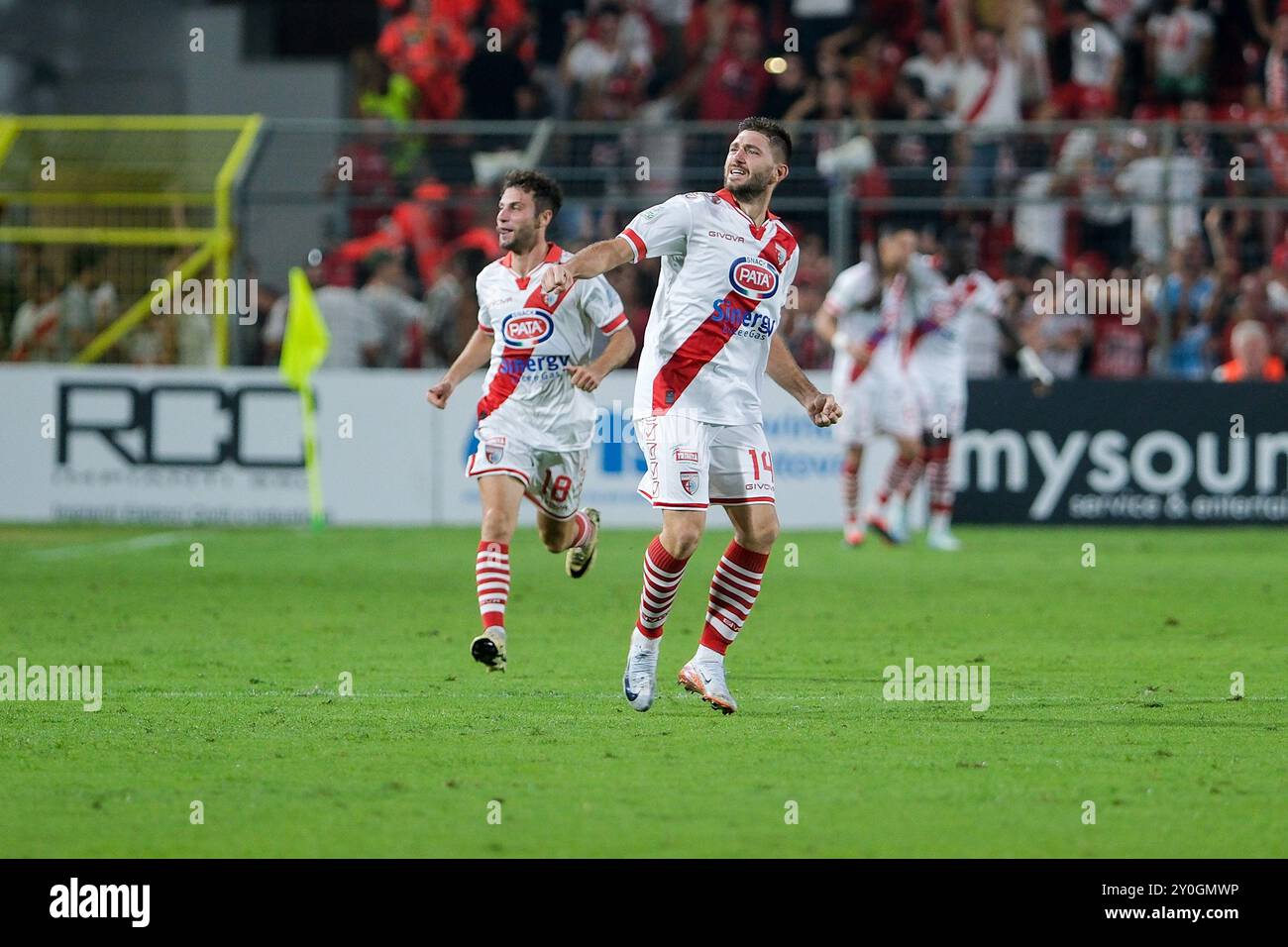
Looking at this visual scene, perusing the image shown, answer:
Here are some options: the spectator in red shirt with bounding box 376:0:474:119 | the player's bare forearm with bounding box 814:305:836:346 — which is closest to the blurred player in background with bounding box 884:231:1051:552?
the player's bare forearm with bounding box 814:305:836:346

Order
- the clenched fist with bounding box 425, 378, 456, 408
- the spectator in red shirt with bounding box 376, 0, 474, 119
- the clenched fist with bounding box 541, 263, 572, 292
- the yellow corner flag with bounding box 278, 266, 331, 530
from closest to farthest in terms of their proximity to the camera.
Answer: the clenched fist with bounding box 541, 263, 572, 292, the clenched fist with bounding box 425, 378, 456, 408, the yellow corner flag with bounding box 278, 266, 331, 530, the spectator in red shirt with bounding box 376, 0, 474, 119

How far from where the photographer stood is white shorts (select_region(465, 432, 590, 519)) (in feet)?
33.3

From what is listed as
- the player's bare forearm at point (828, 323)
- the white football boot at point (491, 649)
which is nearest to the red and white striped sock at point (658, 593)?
the white football boot at point (491, 649)

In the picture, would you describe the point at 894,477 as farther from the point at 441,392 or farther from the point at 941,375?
the point at 441,392

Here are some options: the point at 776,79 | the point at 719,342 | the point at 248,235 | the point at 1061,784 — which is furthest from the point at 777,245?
the point at 776,79

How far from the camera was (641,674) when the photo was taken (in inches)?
332

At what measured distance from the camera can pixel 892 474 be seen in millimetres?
17703

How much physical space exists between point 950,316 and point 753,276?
30.4 feet

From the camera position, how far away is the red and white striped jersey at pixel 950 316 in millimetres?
17438

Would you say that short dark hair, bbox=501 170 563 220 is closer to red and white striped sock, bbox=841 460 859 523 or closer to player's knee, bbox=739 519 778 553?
player's knee, bbox=739 519 778 553

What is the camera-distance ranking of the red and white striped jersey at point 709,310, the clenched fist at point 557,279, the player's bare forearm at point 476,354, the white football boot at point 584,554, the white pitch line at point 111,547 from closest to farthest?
the clenched fist at point 557,279 → the red and white striped jersey at point 709,310 → the player's bare forearm at point 476,354 → the white football boot at point 584,554 → the white pitch line at point 111,547

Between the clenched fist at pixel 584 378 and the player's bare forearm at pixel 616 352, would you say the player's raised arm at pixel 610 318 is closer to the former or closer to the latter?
the player's bare forearm at pixel 616 352

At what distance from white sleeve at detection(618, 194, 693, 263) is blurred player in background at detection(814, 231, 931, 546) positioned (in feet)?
28.7

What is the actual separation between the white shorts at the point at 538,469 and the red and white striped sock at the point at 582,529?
0.84ft
